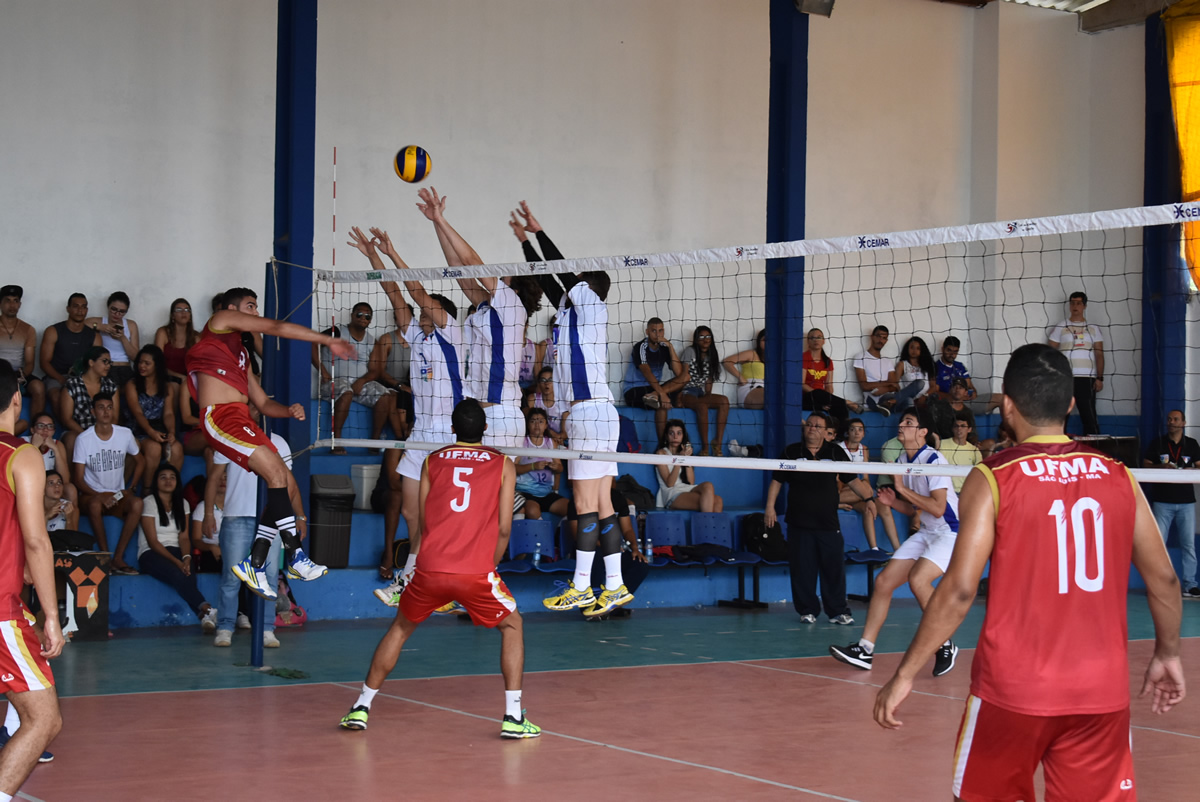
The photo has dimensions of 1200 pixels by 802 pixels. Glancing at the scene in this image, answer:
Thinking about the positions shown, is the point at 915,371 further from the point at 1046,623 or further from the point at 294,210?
the point at 1046,623

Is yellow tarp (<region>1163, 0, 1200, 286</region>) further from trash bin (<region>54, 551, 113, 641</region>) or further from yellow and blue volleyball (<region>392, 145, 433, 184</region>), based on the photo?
trash bin (<region>54, 551, 113, 641</region>)

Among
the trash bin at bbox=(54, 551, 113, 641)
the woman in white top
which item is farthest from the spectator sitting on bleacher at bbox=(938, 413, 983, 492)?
the trash bin at bbox=(54, 551, 113, 641)

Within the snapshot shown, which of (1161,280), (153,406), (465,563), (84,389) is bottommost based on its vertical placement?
(465,563)

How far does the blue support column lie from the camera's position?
8.09 m

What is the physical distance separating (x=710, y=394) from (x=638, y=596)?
2856 millimetres

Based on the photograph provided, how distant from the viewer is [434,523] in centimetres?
560

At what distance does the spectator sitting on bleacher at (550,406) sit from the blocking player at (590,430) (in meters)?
3.04

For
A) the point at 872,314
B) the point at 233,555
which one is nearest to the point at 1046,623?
the point at 233,555

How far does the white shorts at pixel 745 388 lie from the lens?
43.8 ft

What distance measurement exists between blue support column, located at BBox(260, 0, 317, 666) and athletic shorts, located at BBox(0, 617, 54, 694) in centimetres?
424

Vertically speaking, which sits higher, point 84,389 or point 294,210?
point 294,210

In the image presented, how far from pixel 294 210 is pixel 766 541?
5131mm

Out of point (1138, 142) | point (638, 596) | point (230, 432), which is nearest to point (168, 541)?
point (230, 432)

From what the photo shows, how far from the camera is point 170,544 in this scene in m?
9.23
